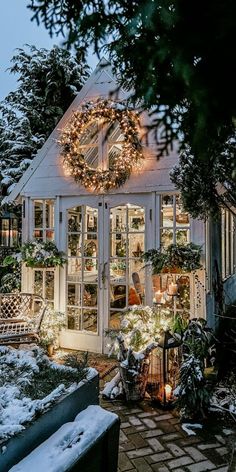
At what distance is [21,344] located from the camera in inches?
206

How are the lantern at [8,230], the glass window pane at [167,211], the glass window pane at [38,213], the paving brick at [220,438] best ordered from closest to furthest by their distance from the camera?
the paving brick at [220,438], the glass window pane at [167,211], the glass window pane at [38,213], the lantern at [8,230]

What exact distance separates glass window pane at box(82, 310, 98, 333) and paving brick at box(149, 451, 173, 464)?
2851mm

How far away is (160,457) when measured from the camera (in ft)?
10.3

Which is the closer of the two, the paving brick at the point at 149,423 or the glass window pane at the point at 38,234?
the paving brick at the point at 149,423

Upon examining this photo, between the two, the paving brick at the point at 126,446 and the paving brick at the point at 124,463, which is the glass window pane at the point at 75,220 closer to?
the paving brick at the point at 126,446

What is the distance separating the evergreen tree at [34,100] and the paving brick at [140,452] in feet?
25.1

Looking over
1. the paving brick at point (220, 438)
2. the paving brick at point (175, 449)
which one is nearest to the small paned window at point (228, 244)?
the paving brick at point (220, 438)

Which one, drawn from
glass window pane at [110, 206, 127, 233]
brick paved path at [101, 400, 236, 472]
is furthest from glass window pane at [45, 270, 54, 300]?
brick paved path at [101, 400, 236, 472]

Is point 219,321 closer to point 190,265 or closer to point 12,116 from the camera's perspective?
point 190,265

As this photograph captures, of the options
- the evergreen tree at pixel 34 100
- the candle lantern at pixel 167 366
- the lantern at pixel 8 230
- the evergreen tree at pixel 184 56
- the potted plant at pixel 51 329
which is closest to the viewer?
the evergreen tree at pixel 184 56

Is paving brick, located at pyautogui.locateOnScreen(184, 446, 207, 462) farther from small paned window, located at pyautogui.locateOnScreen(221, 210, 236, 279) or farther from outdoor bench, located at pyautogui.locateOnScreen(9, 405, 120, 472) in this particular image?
small paned window, located at pyautogui.locateOnScreen(221, 210, 236, 279)

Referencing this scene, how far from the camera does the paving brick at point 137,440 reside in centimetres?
334

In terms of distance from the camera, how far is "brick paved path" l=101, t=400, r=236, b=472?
300 cm

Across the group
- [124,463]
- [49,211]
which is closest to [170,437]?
[124,463]
